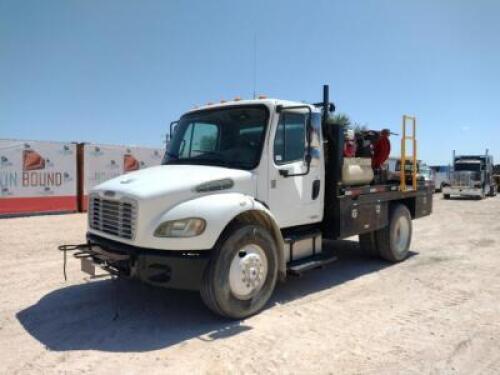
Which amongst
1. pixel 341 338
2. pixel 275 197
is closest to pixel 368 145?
pixel 275 197

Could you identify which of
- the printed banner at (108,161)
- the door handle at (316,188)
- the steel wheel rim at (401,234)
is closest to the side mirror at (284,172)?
the door handle at (316,188)

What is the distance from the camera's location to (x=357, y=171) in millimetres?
6980

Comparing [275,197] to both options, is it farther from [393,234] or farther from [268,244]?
[393,234]

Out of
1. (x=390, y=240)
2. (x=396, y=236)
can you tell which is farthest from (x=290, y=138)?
(x=396, y=236)

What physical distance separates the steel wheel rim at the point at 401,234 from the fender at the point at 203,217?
14.8ft

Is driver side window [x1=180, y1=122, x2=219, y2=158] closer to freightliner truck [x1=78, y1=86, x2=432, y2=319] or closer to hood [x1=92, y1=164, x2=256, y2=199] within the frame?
freightliner truck [x1=78, y1=86, x2=432, y2=319]

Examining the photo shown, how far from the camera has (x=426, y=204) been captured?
938cm

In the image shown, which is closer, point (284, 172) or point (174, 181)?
point (174, 181)

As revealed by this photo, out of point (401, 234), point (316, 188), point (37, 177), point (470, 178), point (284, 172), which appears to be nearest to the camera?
point (284, 172)

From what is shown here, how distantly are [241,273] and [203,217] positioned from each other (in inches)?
33.4

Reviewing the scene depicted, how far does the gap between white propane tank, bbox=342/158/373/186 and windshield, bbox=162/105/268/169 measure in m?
1.85

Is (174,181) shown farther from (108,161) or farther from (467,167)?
(467,167)

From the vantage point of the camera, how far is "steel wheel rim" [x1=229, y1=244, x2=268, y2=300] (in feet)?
15.6

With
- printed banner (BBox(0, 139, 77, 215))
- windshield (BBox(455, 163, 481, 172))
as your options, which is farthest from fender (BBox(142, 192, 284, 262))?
windshield (BBox(455, 163, 481, 172))
